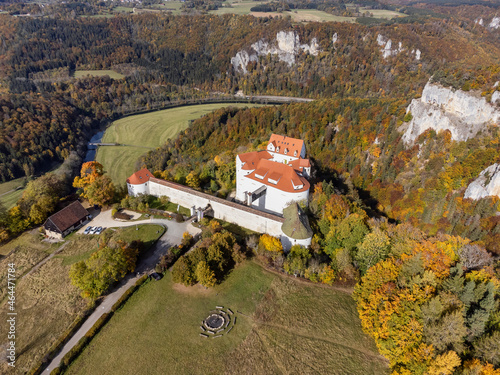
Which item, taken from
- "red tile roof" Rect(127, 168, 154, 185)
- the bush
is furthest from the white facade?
the bush

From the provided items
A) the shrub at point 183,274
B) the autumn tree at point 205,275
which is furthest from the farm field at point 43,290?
the autumn tree at point 205,275

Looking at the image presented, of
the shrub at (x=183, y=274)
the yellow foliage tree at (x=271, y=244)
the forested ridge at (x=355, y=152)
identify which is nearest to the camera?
the forested ridge at (x=355, y=152)

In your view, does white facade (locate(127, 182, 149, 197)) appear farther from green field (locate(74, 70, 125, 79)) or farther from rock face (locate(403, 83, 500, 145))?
green field (locate(74, 70, 125, 79))

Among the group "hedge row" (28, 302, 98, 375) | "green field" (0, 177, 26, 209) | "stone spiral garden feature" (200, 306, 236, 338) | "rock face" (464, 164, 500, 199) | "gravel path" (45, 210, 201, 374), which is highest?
"rock face" (464, 164, 500, 199)

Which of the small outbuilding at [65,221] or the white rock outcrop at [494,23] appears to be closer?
the small outbuilding at [65,221]

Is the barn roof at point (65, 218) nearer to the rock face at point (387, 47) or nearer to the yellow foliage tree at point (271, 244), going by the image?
the yellow foliage tree at point (271, 244)

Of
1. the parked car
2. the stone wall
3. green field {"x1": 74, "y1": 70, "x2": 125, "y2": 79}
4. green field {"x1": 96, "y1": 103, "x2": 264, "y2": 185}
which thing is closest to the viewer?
the parked car

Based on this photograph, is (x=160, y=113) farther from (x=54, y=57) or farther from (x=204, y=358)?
(x=204, y=358)

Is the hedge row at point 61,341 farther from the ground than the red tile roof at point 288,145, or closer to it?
closer to it
